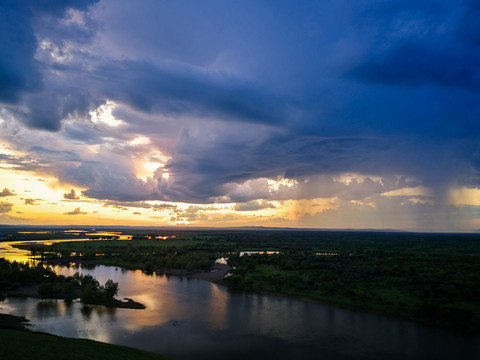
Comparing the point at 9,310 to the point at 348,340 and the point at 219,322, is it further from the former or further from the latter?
the point at 348,340

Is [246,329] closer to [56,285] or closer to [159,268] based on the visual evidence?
[56,285]

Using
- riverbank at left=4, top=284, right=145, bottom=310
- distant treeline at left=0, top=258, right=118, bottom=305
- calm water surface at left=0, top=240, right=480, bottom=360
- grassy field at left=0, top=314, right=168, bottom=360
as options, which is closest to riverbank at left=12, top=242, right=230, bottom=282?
calm water surface at left=0, top=240, right=480, bottom=360

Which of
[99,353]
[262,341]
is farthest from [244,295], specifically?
[99,353]

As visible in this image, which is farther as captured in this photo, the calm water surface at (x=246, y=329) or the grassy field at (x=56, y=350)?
the calm water surface at (x=246, y=329)

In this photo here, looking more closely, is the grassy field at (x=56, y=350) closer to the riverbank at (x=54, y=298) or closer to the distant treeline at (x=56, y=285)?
the riverbank at (x=54, y=298)

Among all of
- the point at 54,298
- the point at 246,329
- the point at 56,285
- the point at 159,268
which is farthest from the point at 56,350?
the point at 159,268

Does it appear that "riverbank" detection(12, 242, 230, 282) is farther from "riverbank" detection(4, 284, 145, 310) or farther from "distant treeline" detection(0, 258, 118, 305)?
"riverbank" detection(4, 284, 145, 310)

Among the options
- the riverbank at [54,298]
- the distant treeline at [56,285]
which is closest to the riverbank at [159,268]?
the distant treeline at [56,285]
